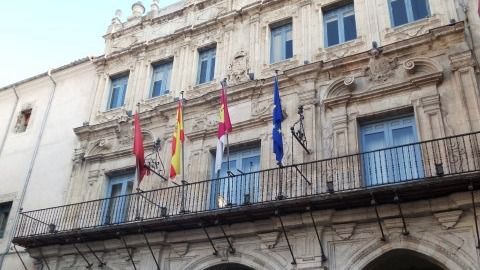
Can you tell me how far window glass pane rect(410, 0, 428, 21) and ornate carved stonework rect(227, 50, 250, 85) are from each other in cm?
463

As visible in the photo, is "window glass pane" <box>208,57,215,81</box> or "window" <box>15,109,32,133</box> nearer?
"window glass pane" <box>208,57,215,81</box>

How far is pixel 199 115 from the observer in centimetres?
1441

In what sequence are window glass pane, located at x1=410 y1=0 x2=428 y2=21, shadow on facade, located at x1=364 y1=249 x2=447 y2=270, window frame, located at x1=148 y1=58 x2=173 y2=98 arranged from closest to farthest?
shadow on facade, located at x1=364 y1=249 x2=447 y2=270 < window glass pane, located at x1=410 y1=0 x2=428 y2=21 < window frame, located at x1=148 y1=58 x2=173 y2=98

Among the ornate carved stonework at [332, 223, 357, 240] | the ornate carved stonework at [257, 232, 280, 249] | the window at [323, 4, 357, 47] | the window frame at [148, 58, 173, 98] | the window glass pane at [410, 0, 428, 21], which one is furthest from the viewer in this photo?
the window frame at [148, 58, 173, 98]

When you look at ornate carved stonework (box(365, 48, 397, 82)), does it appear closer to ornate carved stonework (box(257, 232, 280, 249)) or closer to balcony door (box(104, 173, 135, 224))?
ornate carved stonework (box(257, 232, 280, 249))

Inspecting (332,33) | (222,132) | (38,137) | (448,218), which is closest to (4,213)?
(38,137)

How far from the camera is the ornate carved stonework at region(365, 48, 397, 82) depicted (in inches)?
473

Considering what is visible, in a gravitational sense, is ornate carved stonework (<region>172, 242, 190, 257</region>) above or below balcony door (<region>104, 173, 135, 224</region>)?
below

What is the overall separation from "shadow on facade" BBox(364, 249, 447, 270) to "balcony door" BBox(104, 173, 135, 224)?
6868 mm

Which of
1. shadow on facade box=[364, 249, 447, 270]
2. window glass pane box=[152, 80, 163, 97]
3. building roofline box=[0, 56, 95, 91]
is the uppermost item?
building roofline box=[0, 56, 95, 91]

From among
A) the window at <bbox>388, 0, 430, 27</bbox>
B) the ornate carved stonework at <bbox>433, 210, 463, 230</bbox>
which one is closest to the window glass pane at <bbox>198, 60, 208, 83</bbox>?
the window at <bbox>388, 0, 430, 27</bbox>

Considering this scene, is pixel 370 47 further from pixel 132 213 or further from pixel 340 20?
pixel 132 213

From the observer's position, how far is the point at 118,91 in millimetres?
17281

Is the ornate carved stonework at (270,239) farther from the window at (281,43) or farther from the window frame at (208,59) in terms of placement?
the window frame at (208,59)
